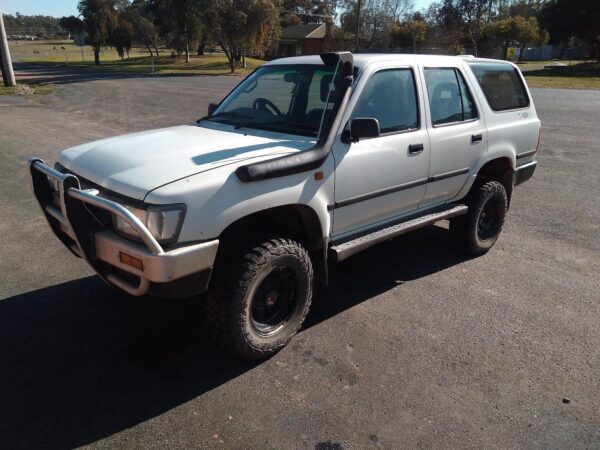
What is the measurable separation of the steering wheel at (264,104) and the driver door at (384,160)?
727 millimetres

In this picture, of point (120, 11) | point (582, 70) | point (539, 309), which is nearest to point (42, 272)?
point (539, 309)

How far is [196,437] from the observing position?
2736 mm

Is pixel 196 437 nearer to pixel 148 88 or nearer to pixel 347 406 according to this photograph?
pixel 347 406

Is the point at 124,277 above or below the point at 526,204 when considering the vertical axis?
above

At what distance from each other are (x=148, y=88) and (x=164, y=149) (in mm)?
22774

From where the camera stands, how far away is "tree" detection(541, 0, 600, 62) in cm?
4481

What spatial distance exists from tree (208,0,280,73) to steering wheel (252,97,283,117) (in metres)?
35.9

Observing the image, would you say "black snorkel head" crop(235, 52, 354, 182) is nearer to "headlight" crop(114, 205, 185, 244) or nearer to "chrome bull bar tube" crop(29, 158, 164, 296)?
"headlight" crop(114, 205, 185, 244)

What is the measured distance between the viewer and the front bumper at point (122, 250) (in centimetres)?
271

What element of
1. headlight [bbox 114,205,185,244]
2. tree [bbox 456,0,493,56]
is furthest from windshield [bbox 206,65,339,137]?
tree [bbox 456,0,493,56]

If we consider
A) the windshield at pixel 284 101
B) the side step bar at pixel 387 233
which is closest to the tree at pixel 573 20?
the side step bar at pixel 387 233

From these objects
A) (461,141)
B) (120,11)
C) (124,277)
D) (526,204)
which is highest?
(120,11)

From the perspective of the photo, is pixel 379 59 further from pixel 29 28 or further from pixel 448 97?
pixel 29 28

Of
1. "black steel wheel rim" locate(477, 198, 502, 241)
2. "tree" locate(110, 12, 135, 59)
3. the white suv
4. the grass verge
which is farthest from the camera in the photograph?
"tree" locate(110, 12, 135, 59)
